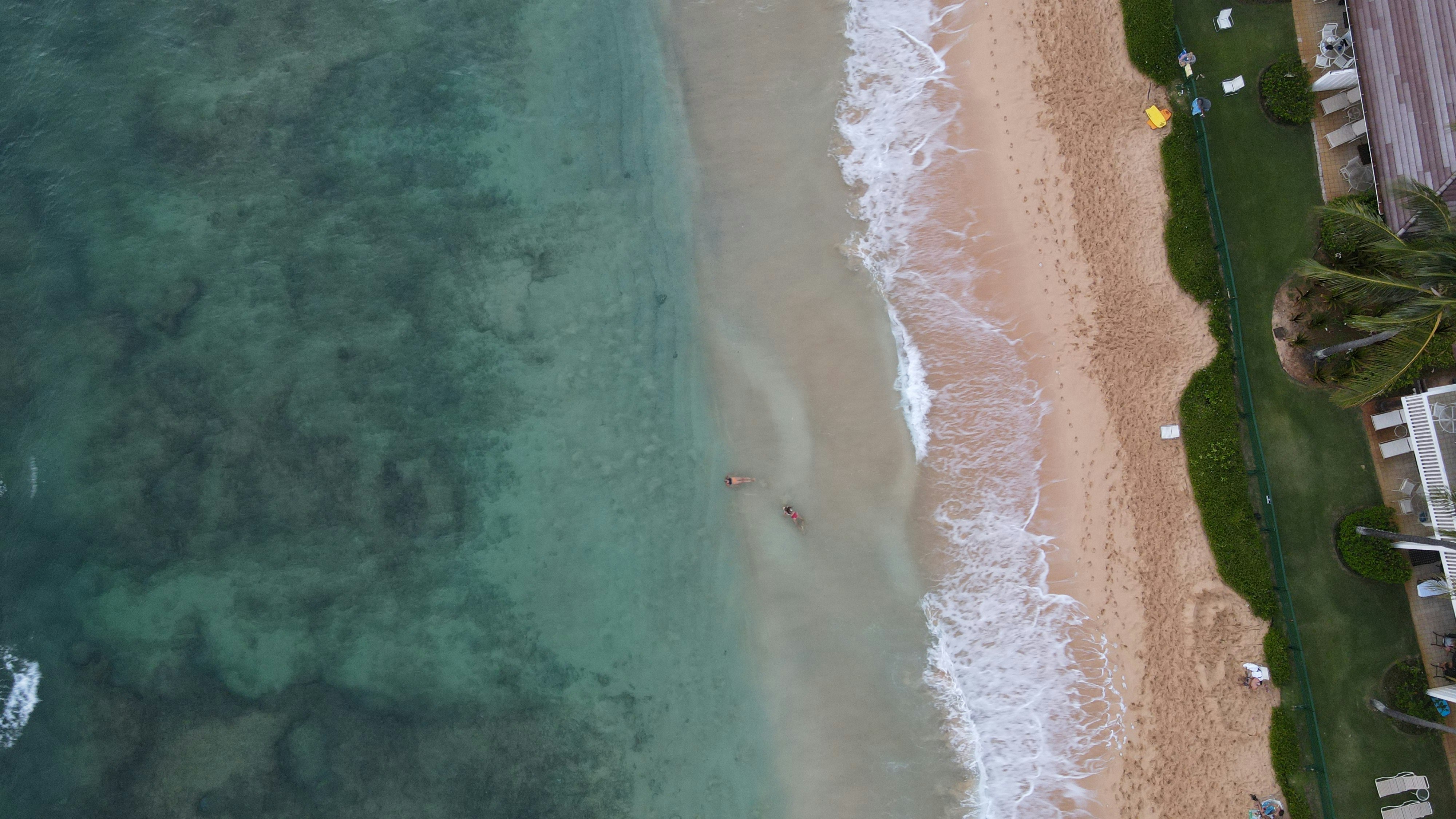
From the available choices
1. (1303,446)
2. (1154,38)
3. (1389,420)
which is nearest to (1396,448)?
(1389,420)

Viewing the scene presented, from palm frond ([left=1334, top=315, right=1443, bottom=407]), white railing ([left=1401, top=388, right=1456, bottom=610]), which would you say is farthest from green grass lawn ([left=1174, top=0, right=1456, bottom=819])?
palm frond ([left=1334, top=315, right=1443, bottom=407])

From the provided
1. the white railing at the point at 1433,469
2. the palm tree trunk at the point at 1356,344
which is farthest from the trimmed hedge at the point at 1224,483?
the white railing at the point at 1433,469

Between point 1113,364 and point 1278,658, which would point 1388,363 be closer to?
point 1113,364

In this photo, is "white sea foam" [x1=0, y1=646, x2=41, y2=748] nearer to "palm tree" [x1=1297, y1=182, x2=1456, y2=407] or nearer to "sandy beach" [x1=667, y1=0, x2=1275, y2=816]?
"sandy beach" [x1=667, y1=0, x2=1275, y2=816]

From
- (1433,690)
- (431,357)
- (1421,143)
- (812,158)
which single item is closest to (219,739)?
(431,357)

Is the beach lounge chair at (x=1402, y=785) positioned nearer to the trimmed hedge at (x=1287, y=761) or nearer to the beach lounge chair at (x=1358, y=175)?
the trimmed hedge at (x=1287, y=761)

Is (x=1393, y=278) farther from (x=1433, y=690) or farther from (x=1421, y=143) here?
(x=1433, y=690)

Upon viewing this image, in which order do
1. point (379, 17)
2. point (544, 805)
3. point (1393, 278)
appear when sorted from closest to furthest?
point (1393, 278)
point (544, 805)
point (379, 17)

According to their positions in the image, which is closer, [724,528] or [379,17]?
[724,528]
